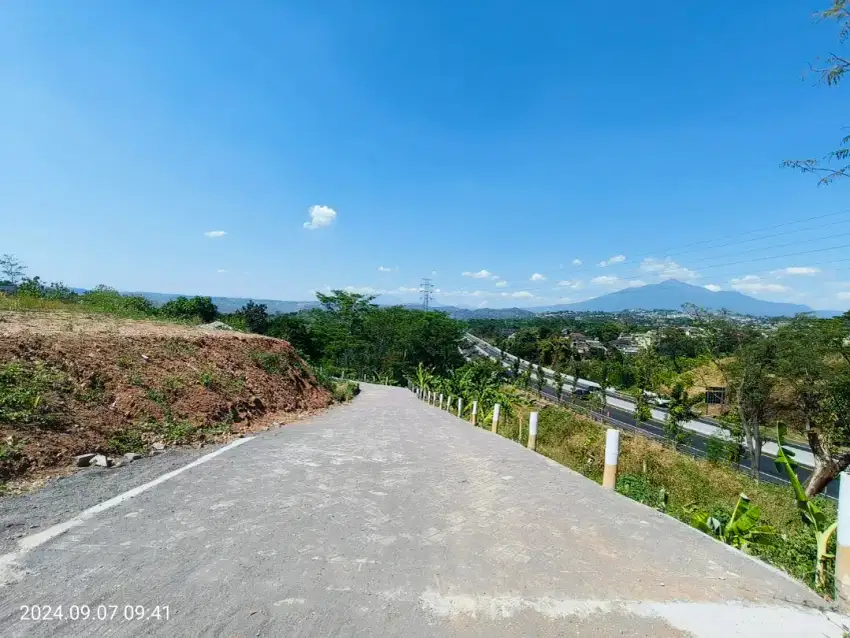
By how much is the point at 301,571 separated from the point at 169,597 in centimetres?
77

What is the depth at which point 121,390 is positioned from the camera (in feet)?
25.3

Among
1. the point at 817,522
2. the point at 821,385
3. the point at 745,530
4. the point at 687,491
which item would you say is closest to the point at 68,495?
the point at 745,530

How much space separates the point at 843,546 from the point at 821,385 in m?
22.7

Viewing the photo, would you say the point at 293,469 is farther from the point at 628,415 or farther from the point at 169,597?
the point at 628,415

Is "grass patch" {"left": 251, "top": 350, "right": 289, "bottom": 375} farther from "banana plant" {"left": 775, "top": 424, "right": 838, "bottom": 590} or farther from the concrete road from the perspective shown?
"banana plant" {"left": 775, "top": 424, "right": 838, "bottom": 590}

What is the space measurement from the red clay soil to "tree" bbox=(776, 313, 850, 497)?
2077 cm

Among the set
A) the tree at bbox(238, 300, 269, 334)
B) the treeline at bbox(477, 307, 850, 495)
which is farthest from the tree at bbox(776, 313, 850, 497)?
the tree at bbox(238, 300, 269, 334)

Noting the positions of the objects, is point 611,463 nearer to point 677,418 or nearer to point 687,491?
point 687,491

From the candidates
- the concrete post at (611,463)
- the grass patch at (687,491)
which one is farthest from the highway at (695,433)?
the concrete post at (611,463)

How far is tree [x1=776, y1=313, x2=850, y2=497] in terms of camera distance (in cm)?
1800

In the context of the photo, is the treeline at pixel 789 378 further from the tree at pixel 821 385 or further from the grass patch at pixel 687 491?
the grass patch at pixel 687 491

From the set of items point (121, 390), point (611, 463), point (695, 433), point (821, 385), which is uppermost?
point (121, 390)

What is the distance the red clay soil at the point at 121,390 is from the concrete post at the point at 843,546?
7.23m

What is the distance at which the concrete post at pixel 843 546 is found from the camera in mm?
3014
